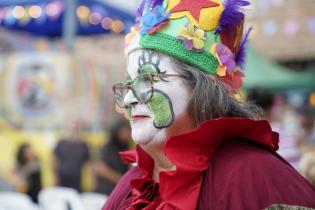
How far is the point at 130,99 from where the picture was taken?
1.92 metres

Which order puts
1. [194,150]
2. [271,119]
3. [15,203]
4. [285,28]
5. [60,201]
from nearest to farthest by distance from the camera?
[194,150] < [271,119] < [60,201] < [15,203] < [285,28]

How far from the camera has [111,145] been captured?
19.0 feet

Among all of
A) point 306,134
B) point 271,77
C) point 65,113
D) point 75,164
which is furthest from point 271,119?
point 271,77

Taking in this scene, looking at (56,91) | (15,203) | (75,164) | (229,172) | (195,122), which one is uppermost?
(195,122)

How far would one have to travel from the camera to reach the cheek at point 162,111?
6.07 feet

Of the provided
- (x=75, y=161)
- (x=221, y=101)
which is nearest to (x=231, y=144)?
(x=221, y=101)

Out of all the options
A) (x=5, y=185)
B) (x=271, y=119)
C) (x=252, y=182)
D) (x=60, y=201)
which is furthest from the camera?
(x=5, y=185)

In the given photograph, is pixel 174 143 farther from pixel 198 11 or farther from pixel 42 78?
pixel 42 78

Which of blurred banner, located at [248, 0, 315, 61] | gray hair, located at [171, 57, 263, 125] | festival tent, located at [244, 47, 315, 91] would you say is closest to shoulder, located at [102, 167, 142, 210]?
gray hair, located at [171, 57, 263, 125]

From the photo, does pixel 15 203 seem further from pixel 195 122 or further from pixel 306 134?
pixel 195 122

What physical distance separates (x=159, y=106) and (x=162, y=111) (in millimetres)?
19

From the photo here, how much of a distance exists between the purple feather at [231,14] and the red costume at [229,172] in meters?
0.37

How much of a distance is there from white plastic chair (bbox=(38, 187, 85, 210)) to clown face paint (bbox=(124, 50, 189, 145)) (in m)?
2.98

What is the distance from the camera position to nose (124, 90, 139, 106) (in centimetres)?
191
